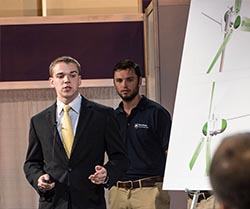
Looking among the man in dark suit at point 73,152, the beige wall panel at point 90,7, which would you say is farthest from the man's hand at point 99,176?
the beige wall panel at point 90,7

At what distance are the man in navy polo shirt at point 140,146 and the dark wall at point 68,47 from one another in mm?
686

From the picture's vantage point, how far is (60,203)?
2.75 metres

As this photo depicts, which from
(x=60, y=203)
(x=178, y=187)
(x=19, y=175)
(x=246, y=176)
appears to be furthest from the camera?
(x=19, y=175)

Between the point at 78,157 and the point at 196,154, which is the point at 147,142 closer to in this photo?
the point at 78,157

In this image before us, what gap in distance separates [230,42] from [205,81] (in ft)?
0.62

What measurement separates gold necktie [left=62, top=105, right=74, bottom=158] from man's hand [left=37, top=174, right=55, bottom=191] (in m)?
0.15

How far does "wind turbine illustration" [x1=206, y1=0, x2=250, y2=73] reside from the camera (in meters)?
2.56

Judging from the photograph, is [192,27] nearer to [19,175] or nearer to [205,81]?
[205,81]

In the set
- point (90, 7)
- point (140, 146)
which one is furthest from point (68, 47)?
point (140, 146)

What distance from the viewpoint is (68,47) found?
4441 millimetres

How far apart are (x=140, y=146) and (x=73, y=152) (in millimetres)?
943

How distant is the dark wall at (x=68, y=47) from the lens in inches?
175

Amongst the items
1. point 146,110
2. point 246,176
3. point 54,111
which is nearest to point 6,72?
point 146,110

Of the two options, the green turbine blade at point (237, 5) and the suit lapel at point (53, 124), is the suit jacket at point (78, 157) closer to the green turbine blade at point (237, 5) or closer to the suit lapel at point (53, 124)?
the suit lapel at point (53, 124)
